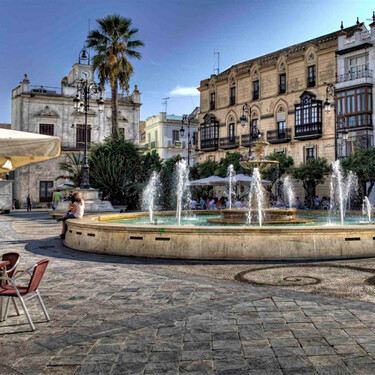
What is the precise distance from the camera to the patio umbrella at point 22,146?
4812 millimetres

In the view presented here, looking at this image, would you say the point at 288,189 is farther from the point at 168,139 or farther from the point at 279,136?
the point at 168,139

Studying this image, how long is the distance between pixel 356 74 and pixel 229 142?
44.2 ft

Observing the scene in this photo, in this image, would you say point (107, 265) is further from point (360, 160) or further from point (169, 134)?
point (169, 134)

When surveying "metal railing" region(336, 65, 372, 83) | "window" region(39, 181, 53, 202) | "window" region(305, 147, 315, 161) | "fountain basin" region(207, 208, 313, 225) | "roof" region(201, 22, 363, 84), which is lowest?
"fountain basin" region(207, 208, 313, 225)

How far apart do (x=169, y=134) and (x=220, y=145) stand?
1310 centimetres

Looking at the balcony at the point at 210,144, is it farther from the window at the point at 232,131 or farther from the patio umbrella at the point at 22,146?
the patio umbrella at the point at 22,146

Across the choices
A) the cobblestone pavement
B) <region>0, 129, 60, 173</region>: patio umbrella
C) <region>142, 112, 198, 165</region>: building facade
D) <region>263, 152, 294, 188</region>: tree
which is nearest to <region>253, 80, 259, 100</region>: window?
<region>263, 152, 294, 188</region>: tree

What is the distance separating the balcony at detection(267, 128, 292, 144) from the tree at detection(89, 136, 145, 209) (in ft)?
52.3

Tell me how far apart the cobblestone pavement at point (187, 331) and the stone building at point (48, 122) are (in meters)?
36.5

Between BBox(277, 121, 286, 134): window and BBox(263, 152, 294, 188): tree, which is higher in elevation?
BBox(277, 121, 286, 134): window

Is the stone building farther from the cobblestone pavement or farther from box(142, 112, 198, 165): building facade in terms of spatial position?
the cobblestone pavement

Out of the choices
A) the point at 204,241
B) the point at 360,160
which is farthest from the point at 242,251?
the point at 360,160

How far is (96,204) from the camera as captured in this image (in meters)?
20.7

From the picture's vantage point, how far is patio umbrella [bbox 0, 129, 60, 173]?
4.81 m
